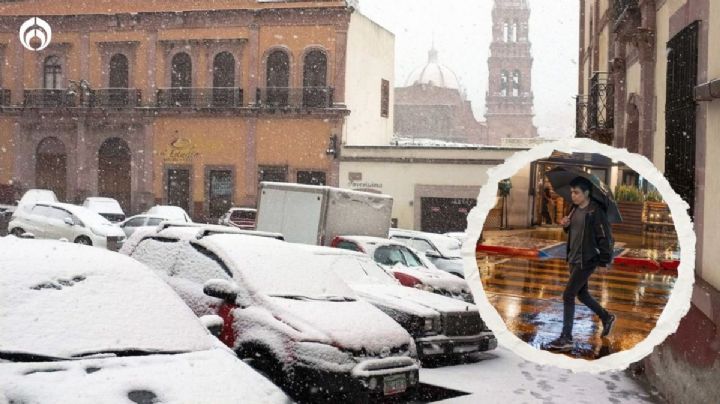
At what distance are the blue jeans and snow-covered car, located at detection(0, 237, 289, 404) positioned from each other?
2.82 meters

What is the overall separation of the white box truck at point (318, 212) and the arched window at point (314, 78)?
1819 cm

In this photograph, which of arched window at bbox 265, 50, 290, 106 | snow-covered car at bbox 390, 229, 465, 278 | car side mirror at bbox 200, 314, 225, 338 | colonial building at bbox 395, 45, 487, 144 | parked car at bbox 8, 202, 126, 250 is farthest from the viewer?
colonial building at bbox 395, 45, 487, 144

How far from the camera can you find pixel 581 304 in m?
Answer: 1.95

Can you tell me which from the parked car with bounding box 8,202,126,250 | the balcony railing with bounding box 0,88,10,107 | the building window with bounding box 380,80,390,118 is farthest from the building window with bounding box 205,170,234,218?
the parked car with bounding box 8,202,126,250

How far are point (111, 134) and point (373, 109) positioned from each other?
13.3 metres

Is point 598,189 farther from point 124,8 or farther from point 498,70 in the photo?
point 498,70

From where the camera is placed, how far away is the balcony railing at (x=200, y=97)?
3591 cm

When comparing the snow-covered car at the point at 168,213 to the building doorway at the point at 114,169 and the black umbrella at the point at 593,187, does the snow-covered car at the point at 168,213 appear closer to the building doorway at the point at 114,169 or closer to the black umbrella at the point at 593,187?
the building doorway at the point at 114,169

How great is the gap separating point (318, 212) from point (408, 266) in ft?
11.7

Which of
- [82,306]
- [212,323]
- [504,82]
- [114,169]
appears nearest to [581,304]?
[82,306]

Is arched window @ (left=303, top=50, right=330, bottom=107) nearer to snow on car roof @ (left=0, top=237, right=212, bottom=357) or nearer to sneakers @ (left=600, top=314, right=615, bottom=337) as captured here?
snow on car roof @ (left=0, top=237, right=212, bottom=357)

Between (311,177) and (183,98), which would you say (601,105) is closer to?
(311,177)

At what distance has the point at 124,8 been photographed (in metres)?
37.7

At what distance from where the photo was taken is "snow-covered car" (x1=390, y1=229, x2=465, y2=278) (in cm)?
1655
